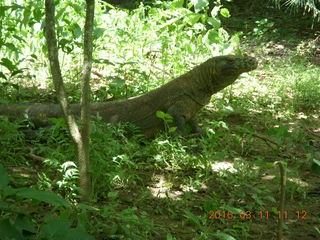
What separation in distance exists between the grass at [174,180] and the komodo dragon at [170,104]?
22cm

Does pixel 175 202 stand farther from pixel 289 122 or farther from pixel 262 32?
pixel 262 32

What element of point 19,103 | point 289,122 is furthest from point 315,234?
point 19,103

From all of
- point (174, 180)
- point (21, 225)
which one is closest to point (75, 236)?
point (21, 225)

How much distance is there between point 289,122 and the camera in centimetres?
494

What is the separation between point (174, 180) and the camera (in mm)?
3191

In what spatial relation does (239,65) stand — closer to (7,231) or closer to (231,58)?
(231,58)

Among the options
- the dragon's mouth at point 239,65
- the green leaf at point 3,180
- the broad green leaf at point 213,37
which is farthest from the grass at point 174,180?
the broad green leaf at point 213,37

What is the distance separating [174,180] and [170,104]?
1.29 metres

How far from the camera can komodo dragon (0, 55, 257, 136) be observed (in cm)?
419

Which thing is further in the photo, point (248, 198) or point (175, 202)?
point (248, 198)

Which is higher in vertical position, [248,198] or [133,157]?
[133,157]

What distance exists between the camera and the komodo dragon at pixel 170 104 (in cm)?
419

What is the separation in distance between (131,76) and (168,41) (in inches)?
28.3

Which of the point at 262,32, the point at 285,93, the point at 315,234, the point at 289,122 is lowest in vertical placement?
the point at 315,234
